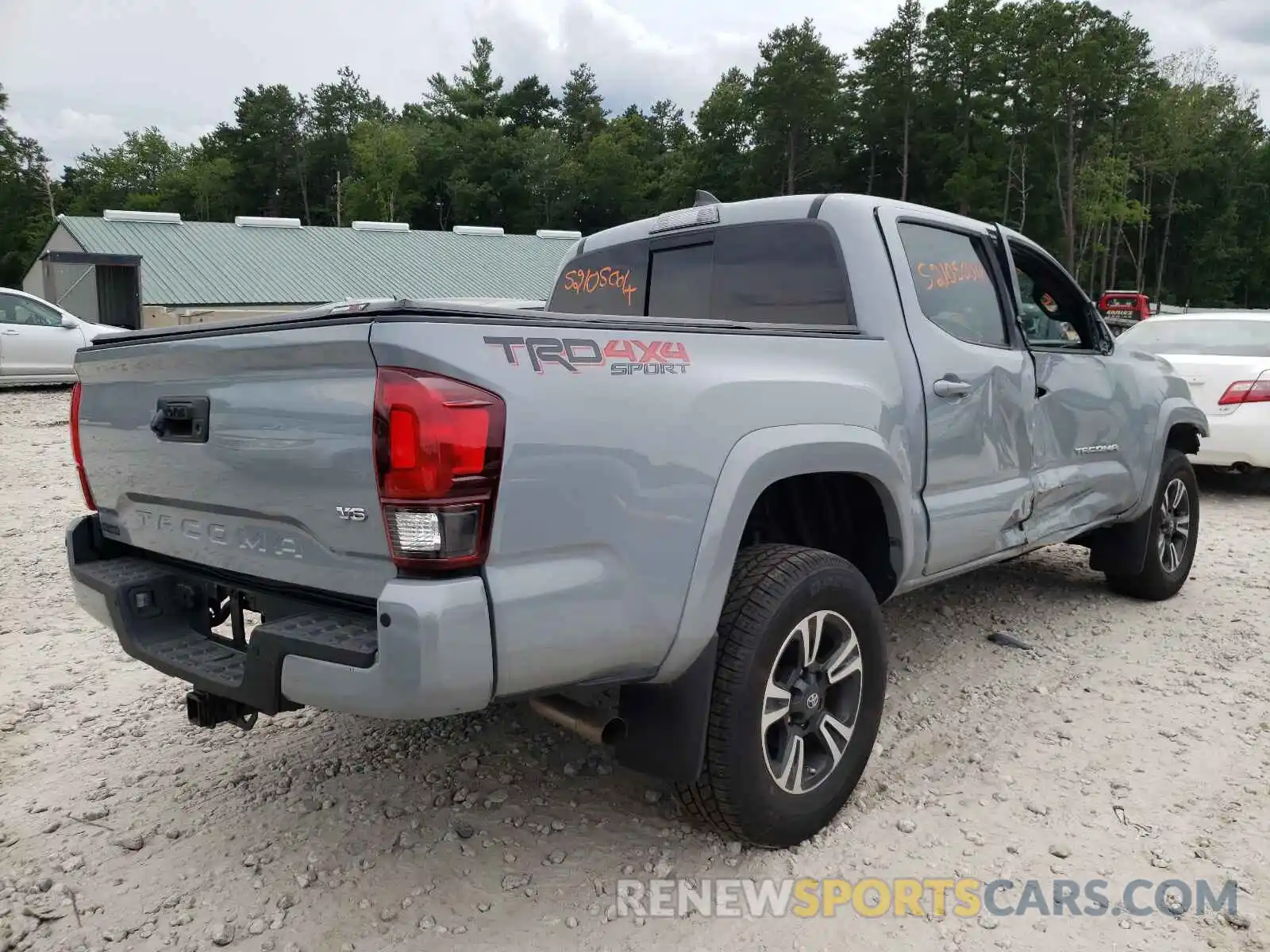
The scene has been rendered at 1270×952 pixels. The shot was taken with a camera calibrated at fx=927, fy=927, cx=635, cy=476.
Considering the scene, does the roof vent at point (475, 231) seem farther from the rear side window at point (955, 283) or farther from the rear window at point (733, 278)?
the rear side window at point (955, 283)

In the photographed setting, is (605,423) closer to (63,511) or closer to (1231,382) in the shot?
(63,511)

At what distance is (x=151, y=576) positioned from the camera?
8.98 ft

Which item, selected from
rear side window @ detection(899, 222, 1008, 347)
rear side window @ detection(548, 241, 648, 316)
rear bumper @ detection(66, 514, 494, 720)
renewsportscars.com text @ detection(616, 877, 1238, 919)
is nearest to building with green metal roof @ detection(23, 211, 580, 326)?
rear side window @ detection(548, 241, 648, 316)

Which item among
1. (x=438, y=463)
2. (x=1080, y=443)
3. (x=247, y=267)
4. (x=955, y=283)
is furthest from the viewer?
(x=247, y=267)

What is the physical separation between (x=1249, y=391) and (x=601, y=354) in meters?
7.66

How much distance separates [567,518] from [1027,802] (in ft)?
6.58

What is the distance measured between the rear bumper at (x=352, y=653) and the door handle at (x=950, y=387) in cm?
203

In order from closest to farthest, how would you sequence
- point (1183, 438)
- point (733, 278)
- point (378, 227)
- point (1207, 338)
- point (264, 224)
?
point (733, 278) → point (1183, 438) → point (1207, 338) → point (264, 224) → point (378, 227)

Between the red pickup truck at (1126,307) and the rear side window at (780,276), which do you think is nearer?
the rear side window at (780,276)

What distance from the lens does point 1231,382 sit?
7.88 metres

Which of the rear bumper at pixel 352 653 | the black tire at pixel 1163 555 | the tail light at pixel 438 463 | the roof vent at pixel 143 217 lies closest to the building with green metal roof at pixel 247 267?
the roof vent at pixel 143 217

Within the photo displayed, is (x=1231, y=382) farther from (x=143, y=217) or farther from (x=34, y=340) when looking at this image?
(x=143, y=217)

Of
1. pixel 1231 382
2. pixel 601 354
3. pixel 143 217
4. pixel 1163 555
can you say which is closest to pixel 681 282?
pixel 601 354

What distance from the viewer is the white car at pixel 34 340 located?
13445mm
